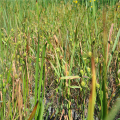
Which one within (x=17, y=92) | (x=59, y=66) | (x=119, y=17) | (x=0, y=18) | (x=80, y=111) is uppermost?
(x=0, y=18)

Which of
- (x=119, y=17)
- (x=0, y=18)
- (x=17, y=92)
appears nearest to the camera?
(x=17, y=92)

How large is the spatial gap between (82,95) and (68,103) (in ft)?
0.31

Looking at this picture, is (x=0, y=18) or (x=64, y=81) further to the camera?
(x=0, y=18)

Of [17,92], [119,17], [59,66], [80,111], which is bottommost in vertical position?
[80,111]

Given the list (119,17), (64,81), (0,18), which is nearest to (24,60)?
(64,81)

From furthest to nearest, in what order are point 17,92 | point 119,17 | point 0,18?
point 0,18, point 119,17, point 17,92

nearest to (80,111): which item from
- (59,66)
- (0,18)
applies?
(59,66)

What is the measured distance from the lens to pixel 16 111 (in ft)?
2.49

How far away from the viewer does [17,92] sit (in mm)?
750

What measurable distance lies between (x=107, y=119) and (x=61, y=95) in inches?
23.4

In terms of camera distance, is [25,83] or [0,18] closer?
[25,83]

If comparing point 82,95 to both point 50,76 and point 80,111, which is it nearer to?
point 80,111

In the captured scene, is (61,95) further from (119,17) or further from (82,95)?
(119,17)

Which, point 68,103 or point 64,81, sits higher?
point 64,81
